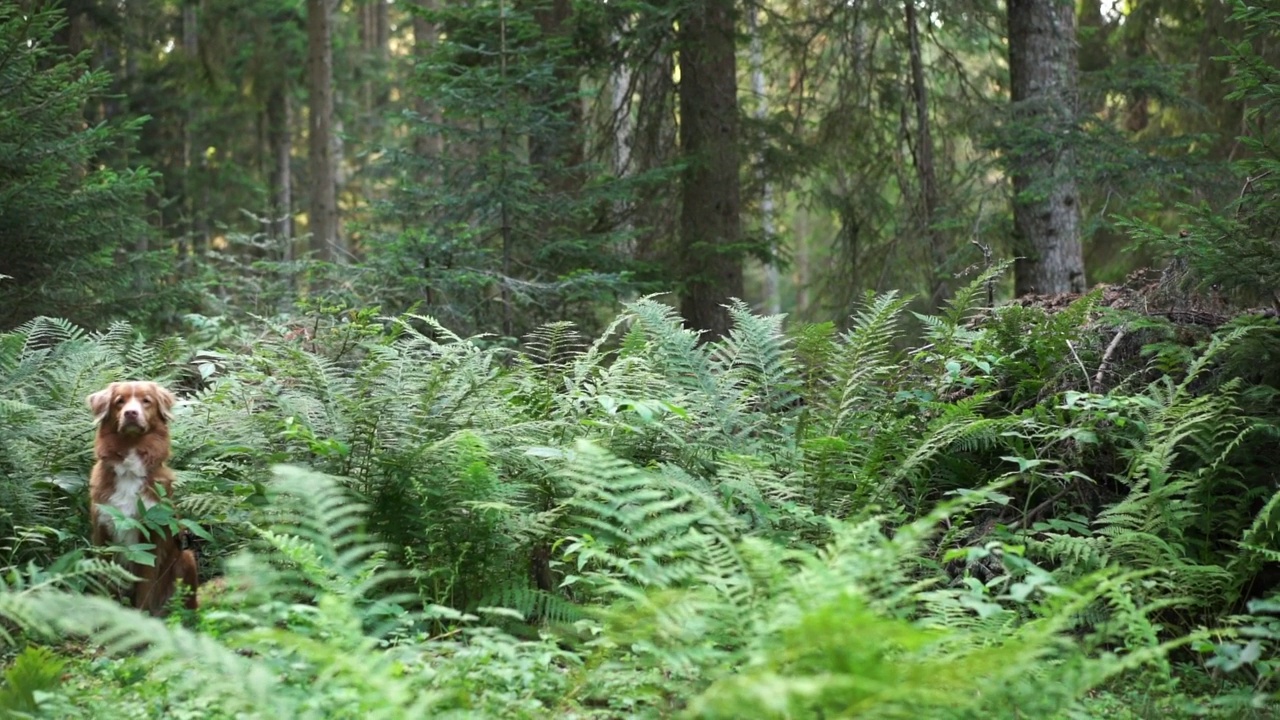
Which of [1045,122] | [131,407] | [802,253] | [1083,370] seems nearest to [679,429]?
[1083,370]

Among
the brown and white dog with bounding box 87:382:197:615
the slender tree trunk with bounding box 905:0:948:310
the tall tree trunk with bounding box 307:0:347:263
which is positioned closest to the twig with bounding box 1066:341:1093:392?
the brown and white dog with bounding box 87:382:197:615

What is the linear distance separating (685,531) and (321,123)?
50.0ft

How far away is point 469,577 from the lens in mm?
4508

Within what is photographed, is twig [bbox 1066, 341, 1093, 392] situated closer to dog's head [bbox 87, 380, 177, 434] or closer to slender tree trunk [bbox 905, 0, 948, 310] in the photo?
dog's head [bbox 87, 380, 177, 434]

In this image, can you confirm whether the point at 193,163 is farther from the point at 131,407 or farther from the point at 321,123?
the point at 131,407

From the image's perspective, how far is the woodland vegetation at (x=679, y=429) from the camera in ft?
10.5

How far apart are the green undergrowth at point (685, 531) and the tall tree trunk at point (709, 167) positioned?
4.96 meters

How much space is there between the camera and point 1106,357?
17.7ft

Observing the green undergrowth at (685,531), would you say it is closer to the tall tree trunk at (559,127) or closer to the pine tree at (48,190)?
the pine tree at (48,190)

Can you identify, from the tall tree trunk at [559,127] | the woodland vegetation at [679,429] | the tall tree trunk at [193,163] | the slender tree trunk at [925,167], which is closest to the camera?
the woodland vegetation at [679,429]

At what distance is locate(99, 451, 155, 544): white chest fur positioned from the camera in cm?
444

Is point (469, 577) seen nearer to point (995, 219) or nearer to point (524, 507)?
point (524, 507)

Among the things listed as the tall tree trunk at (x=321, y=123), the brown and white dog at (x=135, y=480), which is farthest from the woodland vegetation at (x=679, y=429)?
the tall tree trunk at (x=321, y=123)

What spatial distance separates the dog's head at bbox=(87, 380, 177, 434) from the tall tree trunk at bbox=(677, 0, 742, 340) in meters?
7.35
